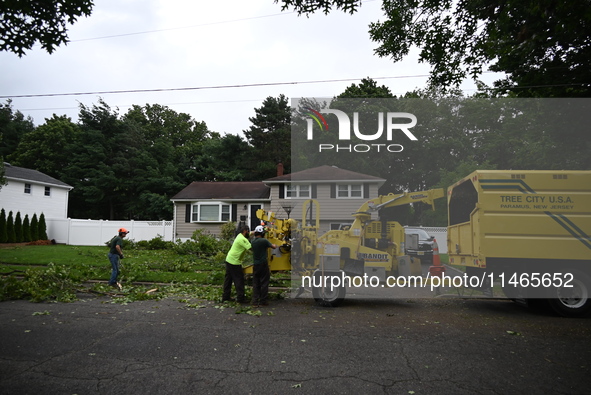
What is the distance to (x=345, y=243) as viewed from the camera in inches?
357

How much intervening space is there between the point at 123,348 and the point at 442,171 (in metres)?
7.61

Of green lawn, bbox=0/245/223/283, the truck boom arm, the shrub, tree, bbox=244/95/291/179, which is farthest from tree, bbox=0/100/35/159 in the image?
the truck boom arm

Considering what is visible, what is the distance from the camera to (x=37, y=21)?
204 inches

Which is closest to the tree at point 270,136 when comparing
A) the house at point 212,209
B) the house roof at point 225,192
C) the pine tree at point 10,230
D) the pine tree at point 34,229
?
the house roof at point 225,192

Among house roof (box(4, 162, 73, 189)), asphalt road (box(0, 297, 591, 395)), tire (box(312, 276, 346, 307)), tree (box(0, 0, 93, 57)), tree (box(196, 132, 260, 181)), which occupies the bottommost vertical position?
asphalt road (box(0, 297, 591, 395))

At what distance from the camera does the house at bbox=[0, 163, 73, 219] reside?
27484 mm

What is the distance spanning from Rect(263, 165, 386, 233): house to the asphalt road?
2119 mm

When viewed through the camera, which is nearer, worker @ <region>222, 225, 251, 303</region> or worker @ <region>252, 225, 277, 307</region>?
worker @ <region>252, 225, 277, 307</region>

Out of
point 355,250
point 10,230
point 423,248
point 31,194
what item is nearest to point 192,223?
point 10,230

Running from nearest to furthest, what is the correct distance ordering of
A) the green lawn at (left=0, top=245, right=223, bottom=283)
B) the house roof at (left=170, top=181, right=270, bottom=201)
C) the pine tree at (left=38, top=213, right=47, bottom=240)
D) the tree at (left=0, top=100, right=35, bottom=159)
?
the green lawn at (left=0, top=245, right=223, bottom=283)
the pine tree at (left=38, top=213, right=47, bottom=240)
the house roof at (left=170, top=181, right=270, bottom=201)
the tree at (left=0, top=100, right=35, bottom=159)

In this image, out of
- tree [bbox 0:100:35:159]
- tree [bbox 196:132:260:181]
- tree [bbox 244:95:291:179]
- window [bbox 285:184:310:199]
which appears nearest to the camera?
window [bbox 285:184:310:199]

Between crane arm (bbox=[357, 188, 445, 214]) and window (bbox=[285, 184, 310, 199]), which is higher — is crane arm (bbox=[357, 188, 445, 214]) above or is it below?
below

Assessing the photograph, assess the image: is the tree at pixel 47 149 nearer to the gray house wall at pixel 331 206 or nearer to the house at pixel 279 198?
the house at pixel 279 198

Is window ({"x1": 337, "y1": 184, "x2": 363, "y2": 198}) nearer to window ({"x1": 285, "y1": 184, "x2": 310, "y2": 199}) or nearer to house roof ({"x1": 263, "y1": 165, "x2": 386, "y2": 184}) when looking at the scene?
house roof ({"x1": 263, "y1": 165, "x2": 386, "y2": 184})
